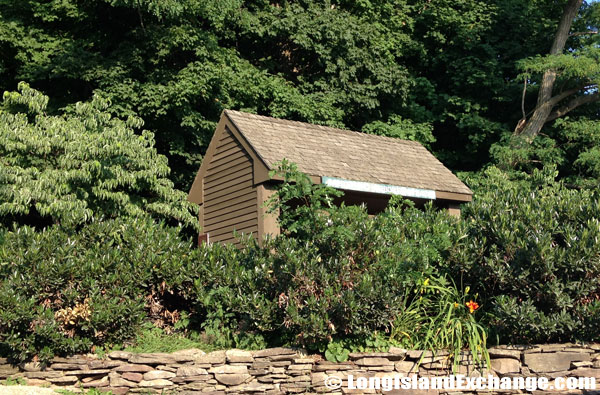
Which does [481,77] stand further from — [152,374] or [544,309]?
[152,374]

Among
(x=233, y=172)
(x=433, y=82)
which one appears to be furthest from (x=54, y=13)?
(x=433, y=82)

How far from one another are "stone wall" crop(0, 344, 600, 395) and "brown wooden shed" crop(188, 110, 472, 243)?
4446mm

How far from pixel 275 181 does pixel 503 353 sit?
580 cm

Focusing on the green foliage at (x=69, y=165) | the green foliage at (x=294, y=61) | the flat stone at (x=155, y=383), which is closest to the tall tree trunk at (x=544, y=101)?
the green foliage at (x=294, y=61)

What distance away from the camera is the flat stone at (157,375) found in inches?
326

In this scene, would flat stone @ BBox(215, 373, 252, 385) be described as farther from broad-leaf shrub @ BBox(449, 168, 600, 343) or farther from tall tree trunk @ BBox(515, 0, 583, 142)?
tall tree trunk @ BBox(515, 0, 583, 142)

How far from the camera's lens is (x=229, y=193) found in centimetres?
1402

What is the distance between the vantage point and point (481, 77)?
82.9 ft

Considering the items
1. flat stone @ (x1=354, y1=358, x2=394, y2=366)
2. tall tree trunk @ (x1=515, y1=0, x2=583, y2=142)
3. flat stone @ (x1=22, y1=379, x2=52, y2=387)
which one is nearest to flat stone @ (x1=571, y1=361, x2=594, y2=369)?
flat stone @ (x1=354, y1=358, x2=394, y2=366)

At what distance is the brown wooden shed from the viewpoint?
1306 cm

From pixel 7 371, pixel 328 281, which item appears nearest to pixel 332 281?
pixel 328 281

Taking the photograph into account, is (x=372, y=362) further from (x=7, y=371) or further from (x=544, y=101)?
(x=544, y=101)

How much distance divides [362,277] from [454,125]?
20.4m

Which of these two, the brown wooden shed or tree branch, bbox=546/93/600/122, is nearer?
the brown wooden shed
